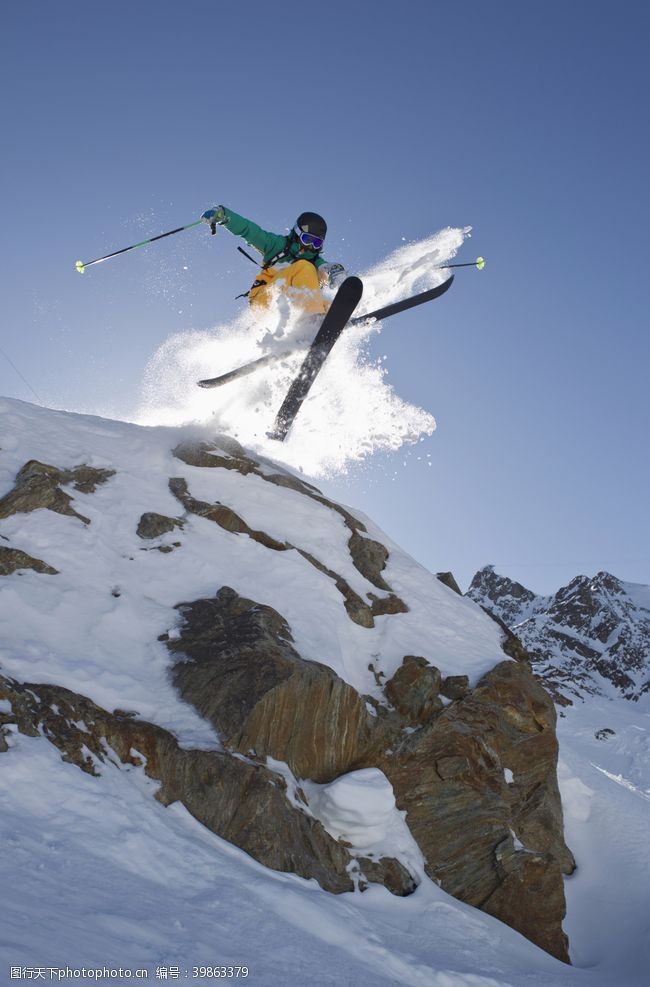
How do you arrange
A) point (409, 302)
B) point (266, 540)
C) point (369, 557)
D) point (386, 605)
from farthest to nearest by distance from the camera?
point (409, 302) < point (369, 557) < point (386, 605) < point (266, 540)

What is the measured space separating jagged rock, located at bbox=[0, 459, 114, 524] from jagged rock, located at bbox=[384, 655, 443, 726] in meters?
5.38

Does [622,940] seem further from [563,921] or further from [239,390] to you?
[239,390]

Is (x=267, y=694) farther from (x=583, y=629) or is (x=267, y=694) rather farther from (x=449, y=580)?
(x=583, y=629)

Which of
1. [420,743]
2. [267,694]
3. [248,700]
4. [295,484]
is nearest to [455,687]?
[420,743]

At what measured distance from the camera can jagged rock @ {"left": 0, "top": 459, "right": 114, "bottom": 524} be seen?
9664 millimetres

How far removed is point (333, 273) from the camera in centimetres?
1343

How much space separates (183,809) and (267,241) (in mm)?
11207

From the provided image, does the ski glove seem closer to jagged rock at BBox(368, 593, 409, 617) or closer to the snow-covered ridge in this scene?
the snow-covered ridge

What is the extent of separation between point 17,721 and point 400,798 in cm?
502

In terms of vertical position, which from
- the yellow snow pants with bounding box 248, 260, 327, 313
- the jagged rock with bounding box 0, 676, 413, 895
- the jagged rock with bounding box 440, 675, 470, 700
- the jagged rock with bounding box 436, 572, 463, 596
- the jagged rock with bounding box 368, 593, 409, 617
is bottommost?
the jagged rock with bounding box 0, 676, 413, 895

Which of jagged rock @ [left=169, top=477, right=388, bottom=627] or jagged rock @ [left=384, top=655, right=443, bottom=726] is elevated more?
jagged rock @ [left=169, top=477, right=388, bottom=627]

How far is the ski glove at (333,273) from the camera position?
528 inches

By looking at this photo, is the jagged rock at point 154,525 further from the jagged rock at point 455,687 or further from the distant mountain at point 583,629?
the distant mountain at point 583,629

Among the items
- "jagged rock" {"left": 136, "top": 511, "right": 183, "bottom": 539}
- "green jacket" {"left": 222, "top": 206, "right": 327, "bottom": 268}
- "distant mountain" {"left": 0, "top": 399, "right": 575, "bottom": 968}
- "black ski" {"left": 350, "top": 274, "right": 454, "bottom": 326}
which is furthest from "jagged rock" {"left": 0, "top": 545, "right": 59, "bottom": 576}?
"black ski" {"left": 350, "top": 274, "right": 454, "bottom": 326}
